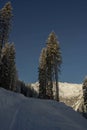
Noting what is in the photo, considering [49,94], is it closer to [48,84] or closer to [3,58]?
[48,84]

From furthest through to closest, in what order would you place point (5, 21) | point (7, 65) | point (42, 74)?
point (7, 65) → point (42, 74) → point (5, 21)

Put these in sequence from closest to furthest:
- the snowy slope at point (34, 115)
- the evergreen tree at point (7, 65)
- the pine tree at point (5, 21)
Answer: the snowy slope at point (34, 115) < the pine tree at point (5, 21) < the evergreen tree at point (7, 65)

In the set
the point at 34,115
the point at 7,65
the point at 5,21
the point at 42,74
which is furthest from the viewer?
the point at 7,65

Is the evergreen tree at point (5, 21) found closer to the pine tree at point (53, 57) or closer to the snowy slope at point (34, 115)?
the pine tree at point (53, 57)

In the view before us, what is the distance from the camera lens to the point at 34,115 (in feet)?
91.9

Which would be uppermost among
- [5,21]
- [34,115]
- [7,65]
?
[5,21]

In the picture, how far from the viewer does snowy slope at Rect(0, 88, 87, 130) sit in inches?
997

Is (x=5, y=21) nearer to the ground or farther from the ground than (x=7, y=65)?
farther from the ground

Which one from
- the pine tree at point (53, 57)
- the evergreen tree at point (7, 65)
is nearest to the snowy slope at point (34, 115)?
the pine tree at point (53, 57)

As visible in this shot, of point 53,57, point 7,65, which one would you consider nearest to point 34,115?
point 53,57

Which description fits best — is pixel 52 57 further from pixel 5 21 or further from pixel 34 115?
pixel 34 115

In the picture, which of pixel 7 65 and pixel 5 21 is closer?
pixel 5 21

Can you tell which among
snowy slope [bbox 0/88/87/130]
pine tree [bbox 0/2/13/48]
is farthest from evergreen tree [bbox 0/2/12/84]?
snowy slope [bbox 0/88/87/130]

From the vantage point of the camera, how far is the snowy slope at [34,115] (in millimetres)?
25312
